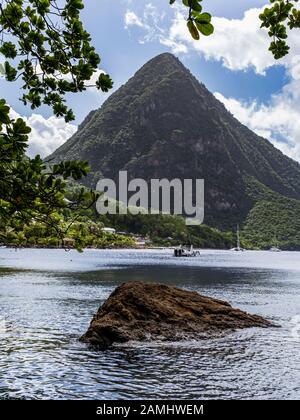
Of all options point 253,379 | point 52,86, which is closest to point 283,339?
point 253,379

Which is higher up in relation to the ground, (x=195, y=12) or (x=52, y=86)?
(x=52, y=86)

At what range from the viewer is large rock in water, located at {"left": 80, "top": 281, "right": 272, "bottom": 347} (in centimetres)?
2441

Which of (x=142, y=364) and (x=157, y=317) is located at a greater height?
(x=157, y=317)

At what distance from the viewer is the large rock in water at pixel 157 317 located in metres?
24.4

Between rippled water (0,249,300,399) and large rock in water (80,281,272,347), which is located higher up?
large rock in water (80,281,272,347)

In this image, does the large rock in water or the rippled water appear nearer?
the rippled water

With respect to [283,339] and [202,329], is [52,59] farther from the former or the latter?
[283,339]

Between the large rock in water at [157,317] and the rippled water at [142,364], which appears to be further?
the large rock in water at [157,317]

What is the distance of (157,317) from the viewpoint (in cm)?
2634

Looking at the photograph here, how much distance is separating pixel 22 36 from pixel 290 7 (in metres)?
4.40

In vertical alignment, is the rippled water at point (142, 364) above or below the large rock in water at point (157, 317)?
below

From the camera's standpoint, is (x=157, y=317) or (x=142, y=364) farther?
(x=157, y=317)
